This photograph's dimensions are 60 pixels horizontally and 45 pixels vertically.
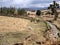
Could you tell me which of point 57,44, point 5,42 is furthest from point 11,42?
point 57,44

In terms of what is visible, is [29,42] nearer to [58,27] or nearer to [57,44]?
[57,44]

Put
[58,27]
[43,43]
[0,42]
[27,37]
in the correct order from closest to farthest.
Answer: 1. [0,42]
2. [43,43]
3. [27,37]
4. [58,27]

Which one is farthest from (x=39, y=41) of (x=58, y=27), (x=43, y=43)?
(x=58, y=27)

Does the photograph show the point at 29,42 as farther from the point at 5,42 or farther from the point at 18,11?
the point at 18,11

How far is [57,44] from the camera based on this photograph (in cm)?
2828

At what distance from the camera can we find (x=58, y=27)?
160ft

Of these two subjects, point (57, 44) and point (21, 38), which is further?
point (21, 38)

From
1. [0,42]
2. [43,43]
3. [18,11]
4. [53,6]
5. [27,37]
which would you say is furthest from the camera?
[53,6]

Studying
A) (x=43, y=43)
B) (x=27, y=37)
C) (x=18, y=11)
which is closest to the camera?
(x=43, y=43)

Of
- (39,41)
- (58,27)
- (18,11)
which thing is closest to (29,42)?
(39,41)

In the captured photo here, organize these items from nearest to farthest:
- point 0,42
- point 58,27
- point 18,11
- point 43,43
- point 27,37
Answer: point 0,42 < point 43,43 < point 27,37 < point 58,27 < point 18,11

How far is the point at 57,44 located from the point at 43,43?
5.90ft

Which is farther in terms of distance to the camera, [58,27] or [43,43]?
[58,27]

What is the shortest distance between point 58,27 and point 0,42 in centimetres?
2390
